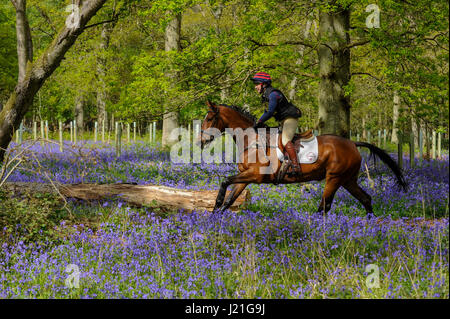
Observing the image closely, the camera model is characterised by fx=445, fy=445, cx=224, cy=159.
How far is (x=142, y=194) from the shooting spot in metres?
8.59

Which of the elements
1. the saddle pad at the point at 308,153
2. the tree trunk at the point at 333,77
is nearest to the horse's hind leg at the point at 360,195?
the saddle pad at the point at 308,153

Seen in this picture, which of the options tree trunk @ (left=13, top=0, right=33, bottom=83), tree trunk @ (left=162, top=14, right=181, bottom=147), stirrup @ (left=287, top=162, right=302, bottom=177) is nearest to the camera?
stirrup @ (left=287, top=162, right=302, bottom=177)

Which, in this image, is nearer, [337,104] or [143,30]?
[337,104]

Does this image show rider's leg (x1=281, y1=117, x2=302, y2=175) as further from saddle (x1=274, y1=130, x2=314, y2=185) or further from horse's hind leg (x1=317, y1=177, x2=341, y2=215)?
horse's hind leg (x1=317, y1=177, x2=341, y2=215)

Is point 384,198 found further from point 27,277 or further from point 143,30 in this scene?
point 143,30

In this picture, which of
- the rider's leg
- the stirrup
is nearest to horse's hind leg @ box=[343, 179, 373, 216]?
the stirrup

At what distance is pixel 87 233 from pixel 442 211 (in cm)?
665

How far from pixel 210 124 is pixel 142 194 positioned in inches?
80.5

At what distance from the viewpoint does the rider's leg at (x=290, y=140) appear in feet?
25.1

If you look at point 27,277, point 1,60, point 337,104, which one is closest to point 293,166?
point 27,277

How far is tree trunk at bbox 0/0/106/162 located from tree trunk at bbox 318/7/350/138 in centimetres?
597

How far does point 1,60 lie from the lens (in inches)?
1398

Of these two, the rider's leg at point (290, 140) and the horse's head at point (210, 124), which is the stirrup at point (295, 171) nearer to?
the rider's leg at point (290, 140)

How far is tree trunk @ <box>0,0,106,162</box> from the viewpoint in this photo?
10.7m
